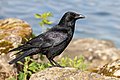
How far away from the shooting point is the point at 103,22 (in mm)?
50906

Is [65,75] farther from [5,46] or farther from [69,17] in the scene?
[5,46]

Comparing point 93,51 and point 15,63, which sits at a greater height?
point 15,63

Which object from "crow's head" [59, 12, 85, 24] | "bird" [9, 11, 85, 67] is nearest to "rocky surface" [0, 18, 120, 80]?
"bird" [9, 11, 85, 67]

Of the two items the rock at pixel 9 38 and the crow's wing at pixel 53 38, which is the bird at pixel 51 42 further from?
the rock at pixel 9 38

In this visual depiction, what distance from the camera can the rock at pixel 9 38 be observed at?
400 inches

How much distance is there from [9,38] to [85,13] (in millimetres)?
44760

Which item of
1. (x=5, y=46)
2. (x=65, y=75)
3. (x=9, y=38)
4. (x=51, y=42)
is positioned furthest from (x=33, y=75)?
(x=9, y=38)

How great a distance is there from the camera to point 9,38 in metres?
11.0

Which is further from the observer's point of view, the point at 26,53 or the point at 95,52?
the point at 95,52

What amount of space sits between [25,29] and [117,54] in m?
10.5

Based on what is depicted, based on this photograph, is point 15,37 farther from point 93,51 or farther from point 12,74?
point 93,51

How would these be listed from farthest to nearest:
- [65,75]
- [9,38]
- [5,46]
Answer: [9,38], [5,46], [65,75]

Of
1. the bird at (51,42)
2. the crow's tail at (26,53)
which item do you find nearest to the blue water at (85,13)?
the bird at (51,42)

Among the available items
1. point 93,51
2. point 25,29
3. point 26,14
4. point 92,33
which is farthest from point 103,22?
point 25,29
